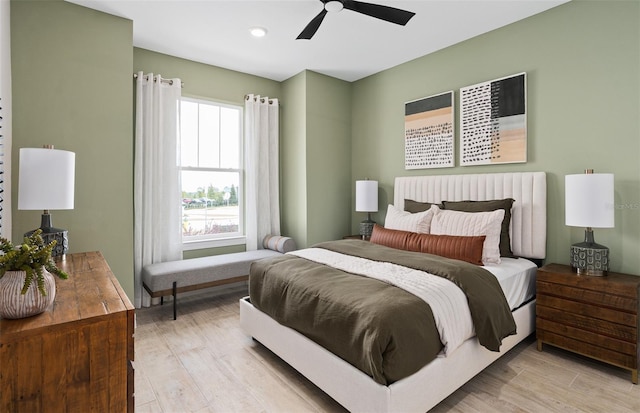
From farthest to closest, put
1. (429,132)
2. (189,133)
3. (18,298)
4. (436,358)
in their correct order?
(189,133), (429,132), (436,358), (18,298)

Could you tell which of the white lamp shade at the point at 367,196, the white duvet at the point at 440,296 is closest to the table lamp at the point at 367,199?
the white lamp shade at the point at 367,196

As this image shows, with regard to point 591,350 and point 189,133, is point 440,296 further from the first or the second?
point 189,133

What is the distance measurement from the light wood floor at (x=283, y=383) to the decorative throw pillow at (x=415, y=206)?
1.49 meters

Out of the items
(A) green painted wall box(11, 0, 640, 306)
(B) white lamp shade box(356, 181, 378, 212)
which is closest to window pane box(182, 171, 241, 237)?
(A) green painted wall box(11, 0, 640, 306)

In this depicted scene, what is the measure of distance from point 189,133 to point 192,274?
1780 millimetres

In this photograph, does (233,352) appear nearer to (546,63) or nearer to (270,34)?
(270,34)

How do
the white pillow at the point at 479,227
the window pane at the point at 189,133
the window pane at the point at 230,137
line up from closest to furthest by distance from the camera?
the white pillow at the point at 479,227, the window pane at the point at 189,133, the window pane at the point at 230,137

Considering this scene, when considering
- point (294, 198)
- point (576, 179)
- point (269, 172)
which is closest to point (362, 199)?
point (294, 198)

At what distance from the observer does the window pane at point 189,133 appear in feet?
13.1

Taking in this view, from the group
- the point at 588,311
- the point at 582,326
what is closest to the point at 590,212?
the point at 588,311

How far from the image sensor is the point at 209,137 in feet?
13.9

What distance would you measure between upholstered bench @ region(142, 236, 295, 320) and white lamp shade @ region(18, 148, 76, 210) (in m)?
1.29

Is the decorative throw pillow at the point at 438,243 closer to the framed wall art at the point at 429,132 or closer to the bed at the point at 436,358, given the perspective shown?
the bed at the point at 436,358

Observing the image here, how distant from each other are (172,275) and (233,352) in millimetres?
1175
